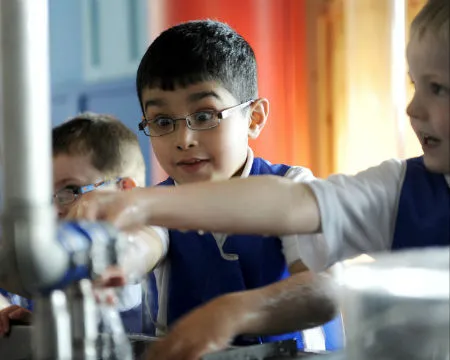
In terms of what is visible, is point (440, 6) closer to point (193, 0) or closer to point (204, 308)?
point (204, 308)

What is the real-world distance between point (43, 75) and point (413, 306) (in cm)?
29

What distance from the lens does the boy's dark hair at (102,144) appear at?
136 cm

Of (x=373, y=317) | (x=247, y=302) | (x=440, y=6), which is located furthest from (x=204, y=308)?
(x=440, y=6)

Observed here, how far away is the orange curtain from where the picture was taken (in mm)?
2021

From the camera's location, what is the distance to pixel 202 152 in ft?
3.48

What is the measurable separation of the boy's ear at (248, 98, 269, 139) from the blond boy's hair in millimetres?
461

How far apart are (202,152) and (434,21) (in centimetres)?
44

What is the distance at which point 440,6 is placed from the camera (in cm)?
72

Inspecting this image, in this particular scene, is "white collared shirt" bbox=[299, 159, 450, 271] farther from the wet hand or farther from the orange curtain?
the orange curtain

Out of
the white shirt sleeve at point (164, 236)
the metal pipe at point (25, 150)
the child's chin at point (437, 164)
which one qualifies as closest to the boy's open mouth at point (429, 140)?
the child's chin at point (437, 164)

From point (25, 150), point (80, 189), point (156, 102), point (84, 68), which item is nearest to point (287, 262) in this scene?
point (156, 102)

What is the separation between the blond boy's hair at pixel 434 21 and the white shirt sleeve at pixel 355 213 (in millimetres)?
155

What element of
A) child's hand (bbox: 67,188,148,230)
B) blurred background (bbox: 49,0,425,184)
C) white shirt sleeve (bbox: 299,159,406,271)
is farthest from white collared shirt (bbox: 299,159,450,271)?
blurred background (bbox: 49,0,425,184)

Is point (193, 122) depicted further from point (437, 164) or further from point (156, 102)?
point (437, 164)
